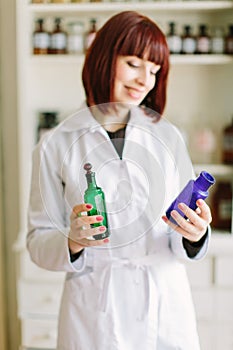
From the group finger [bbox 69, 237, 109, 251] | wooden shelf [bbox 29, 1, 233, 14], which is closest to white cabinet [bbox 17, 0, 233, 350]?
wooden shelf [bbox 29, 1, 233, 14]

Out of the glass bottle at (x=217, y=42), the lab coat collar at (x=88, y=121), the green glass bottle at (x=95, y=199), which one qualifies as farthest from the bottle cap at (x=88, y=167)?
the glass bottle at (x=217, y=42)

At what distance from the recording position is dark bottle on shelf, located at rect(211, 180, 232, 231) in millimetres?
1977

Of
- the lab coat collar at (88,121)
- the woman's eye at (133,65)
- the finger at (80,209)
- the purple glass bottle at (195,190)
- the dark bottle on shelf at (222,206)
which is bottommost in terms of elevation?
the dark bottle on shelf at (222,206)

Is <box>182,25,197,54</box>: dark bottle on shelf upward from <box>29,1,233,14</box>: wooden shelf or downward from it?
downward

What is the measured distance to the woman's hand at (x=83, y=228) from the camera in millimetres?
882

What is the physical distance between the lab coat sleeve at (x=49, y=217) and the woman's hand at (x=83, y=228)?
72 mm

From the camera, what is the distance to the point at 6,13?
1981 mm

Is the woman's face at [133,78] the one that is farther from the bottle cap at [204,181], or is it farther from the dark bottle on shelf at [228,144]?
the dark bottle on shelf at [228,144]

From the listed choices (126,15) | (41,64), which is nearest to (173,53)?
(41,64)

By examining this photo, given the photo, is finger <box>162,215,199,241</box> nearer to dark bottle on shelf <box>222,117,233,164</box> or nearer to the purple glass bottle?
the purple glass bottle

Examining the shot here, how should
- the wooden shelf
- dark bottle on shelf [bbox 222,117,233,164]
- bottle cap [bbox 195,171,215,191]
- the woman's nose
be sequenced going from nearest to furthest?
bottle cap [bbox 195,171,215,191] → the woman's nose → the wooden shelf → dark bottle on shelf [bbox 222,117,233,164]

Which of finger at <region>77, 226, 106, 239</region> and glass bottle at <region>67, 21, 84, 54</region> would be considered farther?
glass bottle at <region>67, 21, 84, 54</region>

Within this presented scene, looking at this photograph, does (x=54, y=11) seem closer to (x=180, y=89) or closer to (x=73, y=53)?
(x=73, y=53)

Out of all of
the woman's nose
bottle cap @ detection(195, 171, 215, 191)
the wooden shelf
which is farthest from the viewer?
the wooden shelf
